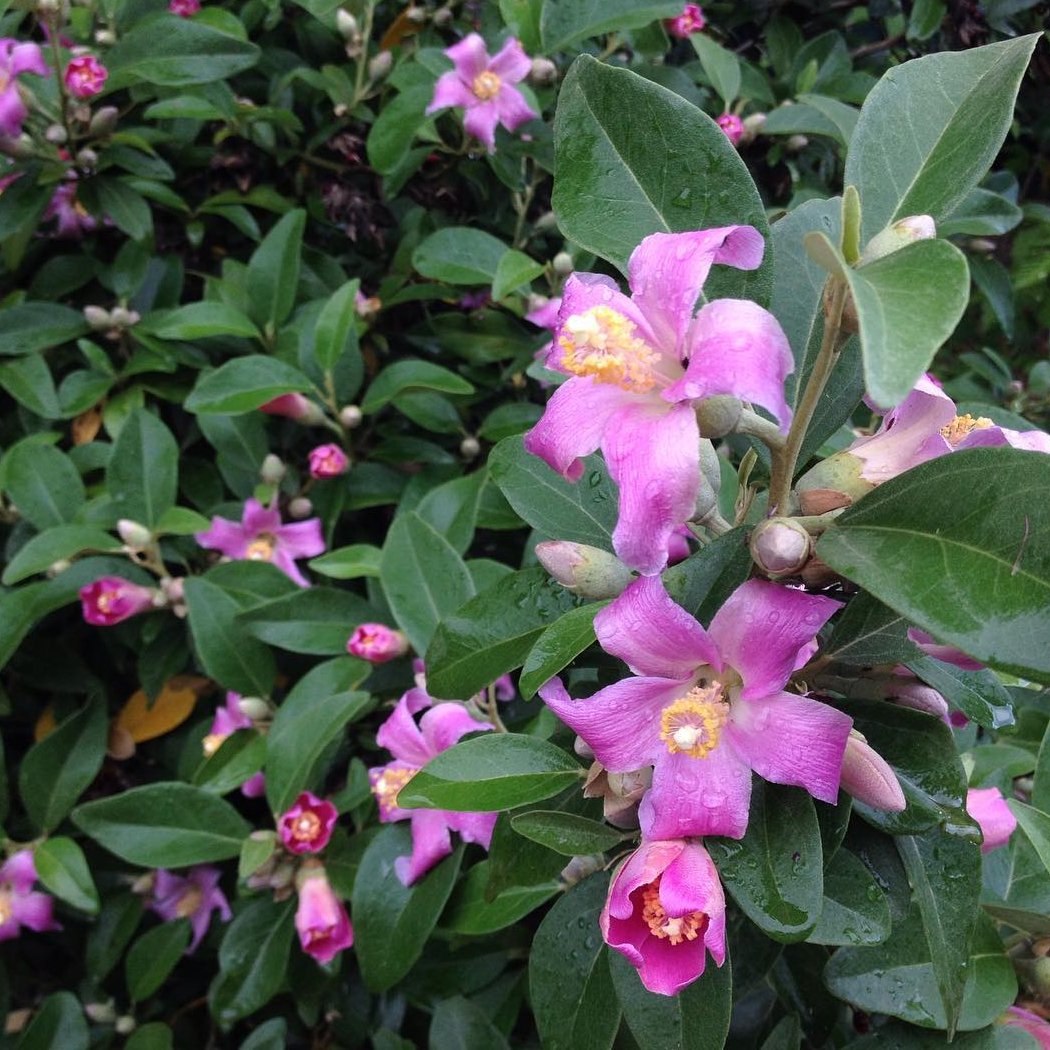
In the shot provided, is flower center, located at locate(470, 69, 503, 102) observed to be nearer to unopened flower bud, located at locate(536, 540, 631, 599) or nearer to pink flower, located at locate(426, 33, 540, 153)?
pink flower, located at locate(426, 33, 540, 153)

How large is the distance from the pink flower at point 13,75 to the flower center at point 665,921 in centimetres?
157

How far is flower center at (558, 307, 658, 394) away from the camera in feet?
2.17

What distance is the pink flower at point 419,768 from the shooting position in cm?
109

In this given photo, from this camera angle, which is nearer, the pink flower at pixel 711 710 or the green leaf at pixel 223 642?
the pink flower at pixel 711 710

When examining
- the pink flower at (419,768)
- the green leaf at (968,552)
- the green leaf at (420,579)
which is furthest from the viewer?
the green leaf at (420,579)

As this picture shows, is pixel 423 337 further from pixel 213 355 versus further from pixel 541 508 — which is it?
pixel 541 508

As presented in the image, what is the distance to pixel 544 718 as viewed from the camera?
109 centimetres

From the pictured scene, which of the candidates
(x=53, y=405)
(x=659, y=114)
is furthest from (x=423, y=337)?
(x=659, y=114)

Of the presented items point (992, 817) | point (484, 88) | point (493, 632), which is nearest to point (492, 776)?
point (493, 632)

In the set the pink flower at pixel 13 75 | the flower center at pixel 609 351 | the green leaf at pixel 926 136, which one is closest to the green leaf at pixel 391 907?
the flower center at pixel 609 351

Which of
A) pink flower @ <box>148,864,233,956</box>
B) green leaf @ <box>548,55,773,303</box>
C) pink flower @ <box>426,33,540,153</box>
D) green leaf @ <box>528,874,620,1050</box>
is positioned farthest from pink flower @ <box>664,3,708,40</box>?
pink flower @ <box>148,864,233,956</box>

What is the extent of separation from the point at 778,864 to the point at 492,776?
25 cm

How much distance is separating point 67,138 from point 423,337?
69 centimetres

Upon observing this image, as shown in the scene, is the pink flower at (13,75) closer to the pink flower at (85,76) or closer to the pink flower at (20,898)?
the pink flower at (85,76)
